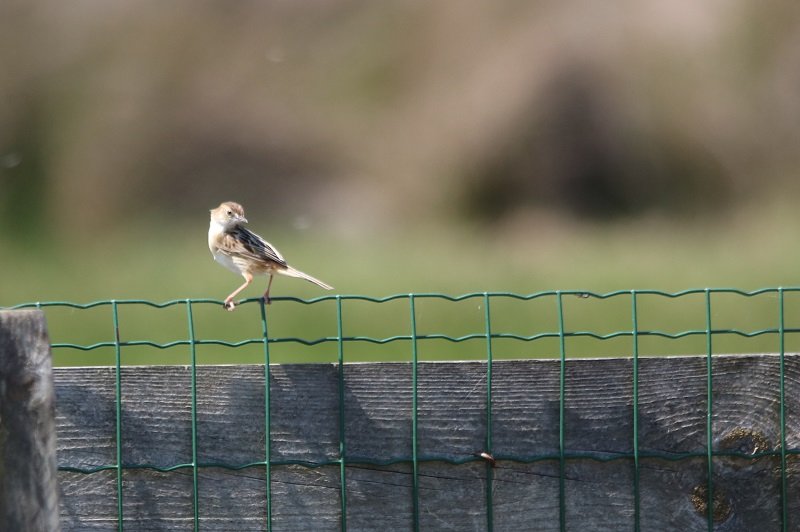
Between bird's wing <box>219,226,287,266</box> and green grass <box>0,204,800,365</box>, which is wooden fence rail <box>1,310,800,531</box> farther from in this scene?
green grass <box>0,204,800,365</box>

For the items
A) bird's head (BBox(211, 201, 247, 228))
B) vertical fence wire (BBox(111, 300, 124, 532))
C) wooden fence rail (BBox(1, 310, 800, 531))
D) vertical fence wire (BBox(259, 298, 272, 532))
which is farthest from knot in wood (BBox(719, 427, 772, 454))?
bird's head (BBox(211, 201, 247, 228))

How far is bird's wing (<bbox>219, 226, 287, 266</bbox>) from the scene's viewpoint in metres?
6.52

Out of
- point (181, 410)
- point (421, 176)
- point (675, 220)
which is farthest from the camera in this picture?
point (421, 176)

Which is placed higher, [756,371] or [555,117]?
[555,117]

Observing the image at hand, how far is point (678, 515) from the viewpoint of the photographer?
420cm

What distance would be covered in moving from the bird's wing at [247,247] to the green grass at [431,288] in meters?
5.52

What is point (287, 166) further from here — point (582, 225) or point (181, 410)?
point (181, 410)

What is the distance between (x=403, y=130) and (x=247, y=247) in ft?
73.4

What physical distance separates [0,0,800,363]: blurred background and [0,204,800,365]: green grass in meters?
0.20

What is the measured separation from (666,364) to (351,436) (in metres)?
1.11

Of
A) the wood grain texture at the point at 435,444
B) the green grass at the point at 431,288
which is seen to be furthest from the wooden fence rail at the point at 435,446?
the green grass at the point at 431,288

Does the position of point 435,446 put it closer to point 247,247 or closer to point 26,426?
point 26,426

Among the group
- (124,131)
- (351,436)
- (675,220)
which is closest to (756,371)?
(351,436)

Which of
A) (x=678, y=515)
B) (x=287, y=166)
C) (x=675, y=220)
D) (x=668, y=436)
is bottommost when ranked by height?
(x=678, y=515)
